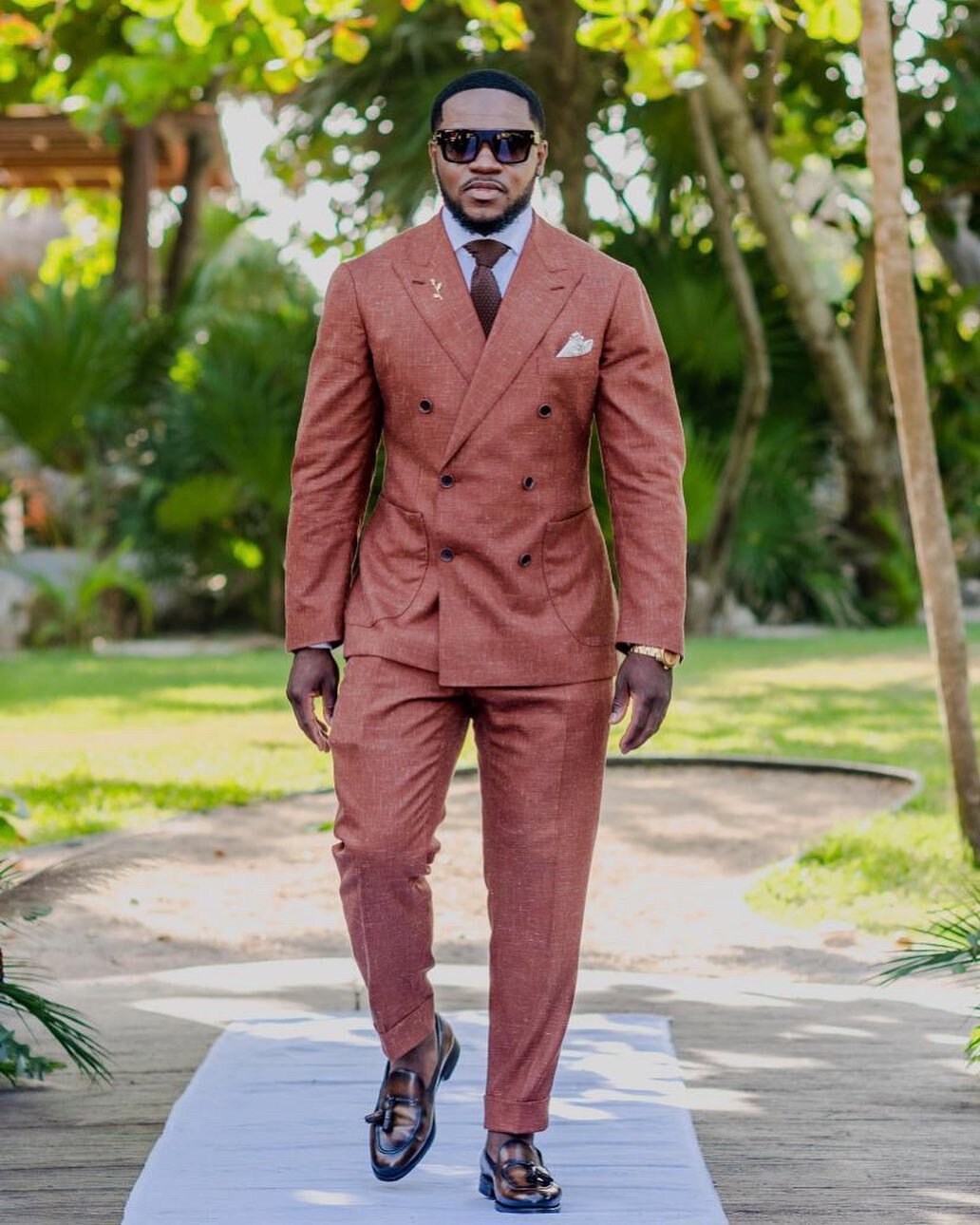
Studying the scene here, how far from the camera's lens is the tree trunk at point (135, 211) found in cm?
1789

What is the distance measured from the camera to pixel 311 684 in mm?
3436

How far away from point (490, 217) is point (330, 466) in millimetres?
507

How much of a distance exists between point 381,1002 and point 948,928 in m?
1.22

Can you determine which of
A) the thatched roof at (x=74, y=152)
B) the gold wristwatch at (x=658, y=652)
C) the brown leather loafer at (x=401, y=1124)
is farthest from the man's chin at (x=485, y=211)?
the thatched roof at (x=74, y=152)

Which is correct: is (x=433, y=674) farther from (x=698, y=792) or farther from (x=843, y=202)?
(x=843, y=202)

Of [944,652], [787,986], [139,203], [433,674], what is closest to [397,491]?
[433,674]

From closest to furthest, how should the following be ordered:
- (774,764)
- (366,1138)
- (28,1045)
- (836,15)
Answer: (366,1138)
(28,1045)
(836,15)
(774,764)

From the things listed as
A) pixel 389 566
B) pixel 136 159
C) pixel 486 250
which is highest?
pixel 136 159

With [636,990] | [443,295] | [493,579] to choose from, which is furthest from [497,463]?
[636,990]

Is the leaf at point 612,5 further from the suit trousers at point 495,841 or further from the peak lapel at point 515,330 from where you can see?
the suit trousers at point 495,841

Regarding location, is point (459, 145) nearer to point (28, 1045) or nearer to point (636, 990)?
point (28, 1045)

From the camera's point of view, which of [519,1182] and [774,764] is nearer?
[519,1182]

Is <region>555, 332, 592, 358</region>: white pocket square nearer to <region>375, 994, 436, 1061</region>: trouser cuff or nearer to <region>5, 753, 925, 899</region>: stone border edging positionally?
<region>375, 994, 436, 1061</region>: trouser cuff

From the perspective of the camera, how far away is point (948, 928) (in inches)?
154
